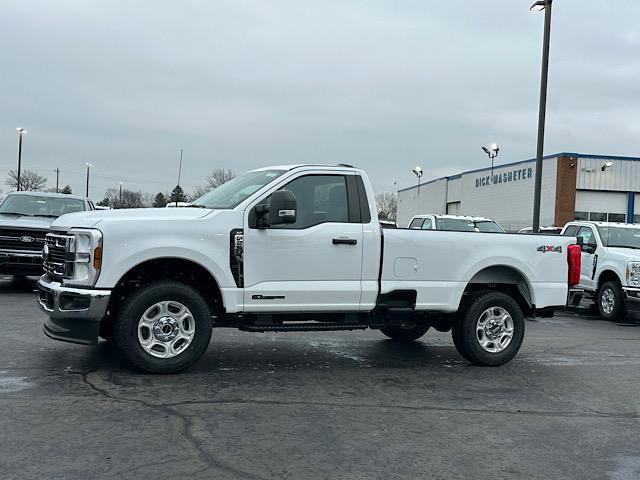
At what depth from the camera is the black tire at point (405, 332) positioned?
8852 millimetres

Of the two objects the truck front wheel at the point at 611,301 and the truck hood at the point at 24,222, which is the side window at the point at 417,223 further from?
the truck hood at the point at 24,222

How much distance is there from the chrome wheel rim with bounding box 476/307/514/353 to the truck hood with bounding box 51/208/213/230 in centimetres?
336

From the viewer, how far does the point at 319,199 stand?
6.95 metres

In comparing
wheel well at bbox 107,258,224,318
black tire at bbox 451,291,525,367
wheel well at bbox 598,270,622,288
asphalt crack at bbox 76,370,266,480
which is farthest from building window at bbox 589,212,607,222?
asphalt crack at bbox 76,370,266,480

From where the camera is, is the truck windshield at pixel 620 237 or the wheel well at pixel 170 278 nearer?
the wheel well at pixel 170 278

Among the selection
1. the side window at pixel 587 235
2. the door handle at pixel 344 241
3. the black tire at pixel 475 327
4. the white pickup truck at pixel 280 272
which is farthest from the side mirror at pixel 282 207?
the side window at pixel 587 235

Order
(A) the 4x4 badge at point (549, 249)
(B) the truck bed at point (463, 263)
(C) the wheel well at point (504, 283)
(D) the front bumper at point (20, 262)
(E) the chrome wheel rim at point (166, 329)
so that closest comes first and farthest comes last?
(E) the chrome wheel rim at point (166, 329) < (B) the truck bed at point (463, 263) < (C) the wheel well at point (504, 283) < (A) the 4x4 badge at point (549, 249) < (D) the front bumper at point (20, 262)

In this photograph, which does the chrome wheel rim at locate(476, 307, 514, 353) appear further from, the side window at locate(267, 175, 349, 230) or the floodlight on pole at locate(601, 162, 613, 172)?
the floodlight on pole at locate(601, 162, 613, 172)

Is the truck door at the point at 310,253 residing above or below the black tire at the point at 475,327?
above

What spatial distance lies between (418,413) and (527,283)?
9.83ft

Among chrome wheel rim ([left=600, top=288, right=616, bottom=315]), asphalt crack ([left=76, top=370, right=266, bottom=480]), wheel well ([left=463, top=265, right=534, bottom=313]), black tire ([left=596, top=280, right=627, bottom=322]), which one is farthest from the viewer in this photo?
chrome wheel rim ([left=600, top=288, right=616, bottom=315])

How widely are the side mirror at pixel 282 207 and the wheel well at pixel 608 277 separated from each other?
29.3ft

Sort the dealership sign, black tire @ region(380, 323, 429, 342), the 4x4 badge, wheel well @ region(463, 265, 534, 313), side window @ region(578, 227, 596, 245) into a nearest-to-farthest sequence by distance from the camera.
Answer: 1. wheel well @ region(463, 265, 534, 313)
2. the 4x4 badge
3. black tire @ region(380, 323, 429, 342)
4. side window @ region(578, 227, 596, 245)
5. the dealership sign

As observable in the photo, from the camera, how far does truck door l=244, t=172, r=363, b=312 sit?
21.5 ft
